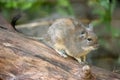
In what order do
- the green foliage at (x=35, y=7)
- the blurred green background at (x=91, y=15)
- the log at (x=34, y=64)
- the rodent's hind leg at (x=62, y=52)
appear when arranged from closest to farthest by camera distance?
the log at (x=34, y=64)
the rodent's hind leg at (x=62, y=52)
the blurred green background at (x=91, y=15)
the green foliage at (x=35, y=7)

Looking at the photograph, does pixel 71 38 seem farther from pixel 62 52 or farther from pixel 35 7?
pixel 35 7

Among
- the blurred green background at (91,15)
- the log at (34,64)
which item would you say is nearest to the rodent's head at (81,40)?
the log at (34,64)

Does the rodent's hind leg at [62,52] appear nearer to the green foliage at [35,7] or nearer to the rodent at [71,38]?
the rodent at [71,38]

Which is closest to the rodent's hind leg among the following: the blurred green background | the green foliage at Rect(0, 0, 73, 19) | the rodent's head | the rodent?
the rodent

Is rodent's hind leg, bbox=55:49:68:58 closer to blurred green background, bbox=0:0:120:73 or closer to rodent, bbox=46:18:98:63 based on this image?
rodent, bbox=46:18:98:63

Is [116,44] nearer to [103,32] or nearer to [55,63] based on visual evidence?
[103,32]
